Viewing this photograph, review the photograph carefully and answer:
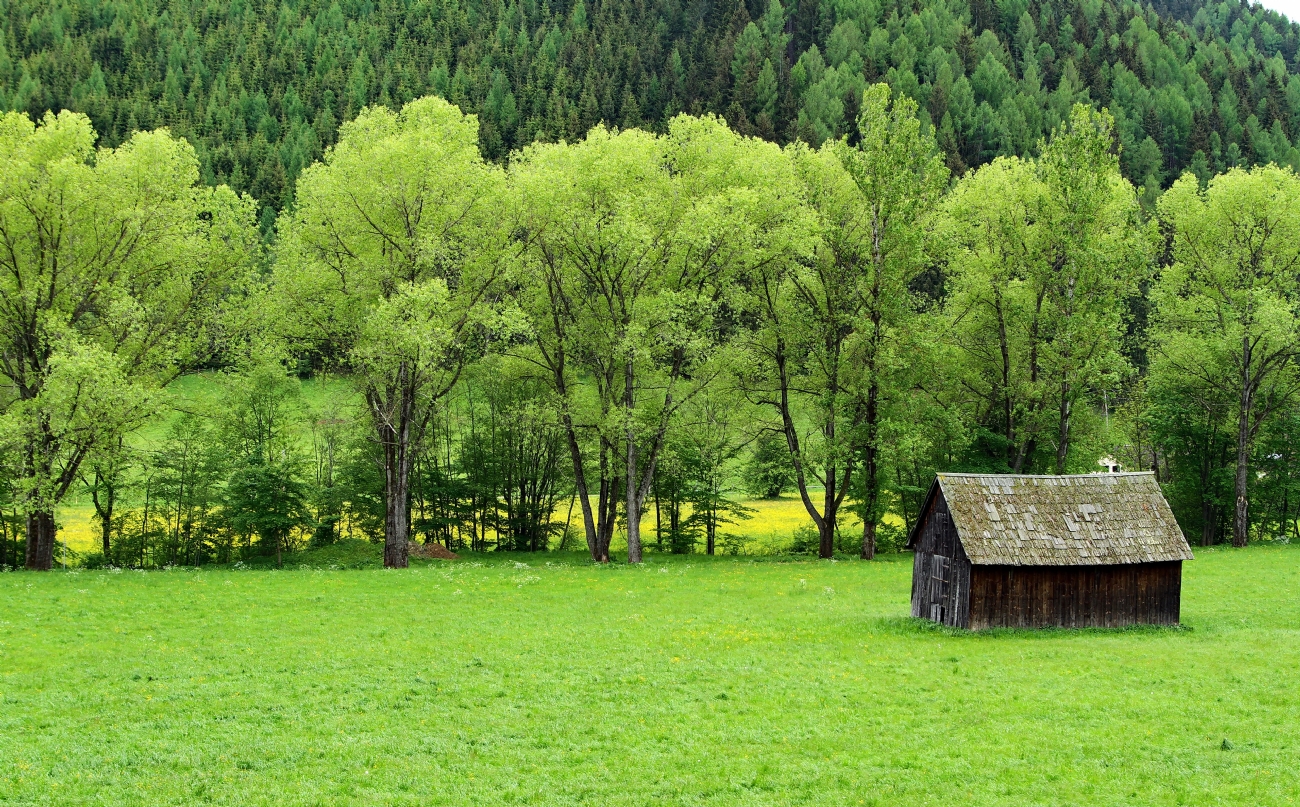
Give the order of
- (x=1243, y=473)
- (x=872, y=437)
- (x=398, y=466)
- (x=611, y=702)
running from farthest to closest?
1. (x=1243, y=473)
2. (x=872, y=437)
3. (x=398, y=466)
4. (x=611, y=702)

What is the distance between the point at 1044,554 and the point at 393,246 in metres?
30.5

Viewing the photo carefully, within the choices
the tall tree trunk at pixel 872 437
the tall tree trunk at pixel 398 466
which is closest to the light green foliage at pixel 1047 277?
the tall tree trunk at pixel 872 437

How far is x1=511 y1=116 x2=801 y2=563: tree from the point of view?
44312 mm

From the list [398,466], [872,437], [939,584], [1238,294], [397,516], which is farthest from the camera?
[1238,294]

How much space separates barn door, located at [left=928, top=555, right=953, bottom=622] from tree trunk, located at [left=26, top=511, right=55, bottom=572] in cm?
3514

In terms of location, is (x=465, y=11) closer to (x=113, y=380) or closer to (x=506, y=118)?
(x=506, y=118)

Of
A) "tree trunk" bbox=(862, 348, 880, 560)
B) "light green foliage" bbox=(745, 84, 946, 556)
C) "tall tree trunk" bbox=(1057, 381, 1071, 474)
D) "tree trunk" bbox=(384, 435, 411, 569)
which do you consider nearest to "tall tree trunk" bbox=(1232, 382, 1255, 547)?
"tall tree trunk" bbox=(1057, 381, 1071, 474)

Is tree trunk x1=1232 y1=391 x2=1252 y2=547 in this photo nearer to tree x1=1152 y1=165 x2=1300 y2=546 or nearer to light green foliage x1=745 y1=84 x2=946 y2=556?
tree x1=1152 y1=165 x2=1300 y2=546

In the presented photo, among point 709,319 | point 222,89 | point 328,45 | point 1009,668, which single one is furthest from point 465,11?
point 1009,668

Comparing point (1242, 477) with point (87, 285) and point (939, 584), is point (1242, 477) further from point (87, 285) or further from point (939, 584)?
point (87, 285)

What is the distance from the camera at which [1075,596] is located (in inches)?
1243

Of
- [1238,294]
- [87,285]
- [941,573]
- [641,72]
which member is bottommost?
[941,573]

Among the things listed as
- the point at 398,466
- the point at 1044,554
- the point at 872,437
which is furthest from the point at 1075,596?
the point at 398,466

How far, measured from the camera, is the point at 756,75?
486ft
